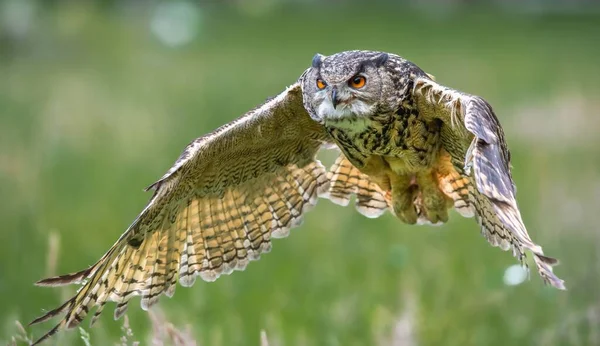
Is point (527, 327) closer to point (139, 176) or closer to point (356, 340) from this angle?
point (356, 340)

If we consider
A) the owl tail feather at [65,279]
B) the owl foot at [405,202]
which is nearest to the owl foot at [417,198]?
the owl foot at [405,202]

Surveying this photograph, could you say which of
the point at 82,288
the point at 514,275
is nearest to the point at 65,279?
the point at 82,288

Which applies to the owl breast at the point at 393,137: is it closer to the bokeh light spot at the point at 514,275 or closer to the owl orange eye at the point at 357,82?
the owl orange eye at the point at 357,82

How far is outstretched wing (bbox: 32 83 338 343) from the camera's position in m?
5.62

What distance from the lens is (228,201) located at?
20.2 feet

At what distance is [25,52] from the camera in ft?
70.9

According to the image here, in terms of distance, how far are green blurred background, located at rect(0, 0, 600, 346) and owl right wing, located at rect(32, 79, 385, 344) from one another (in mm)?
358

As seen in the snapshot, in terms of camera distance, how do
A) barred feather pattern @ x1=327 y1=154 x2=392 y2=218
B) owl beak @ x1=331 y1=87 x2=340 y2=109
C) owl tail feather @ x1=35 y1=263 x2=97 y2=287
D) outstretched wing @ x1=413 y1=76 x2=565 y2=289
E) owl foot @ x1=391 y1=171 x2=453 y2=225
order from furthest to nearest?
barred feather pattern @ x1=327 y1=154 x2=392 y2=218 → owl foot @ x1=391 y1=171 x2=453 y2=225 → owl beak @ x1=331 y1=87 x2=340 y2=109 → owl tail feather @ x1=35 y1=263 x2=97 y2=287 → outstretched wing @ x1=413 y1=76 x2=565 y2=289

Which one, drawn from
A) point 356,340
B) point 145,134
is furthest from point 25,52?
point 356,340

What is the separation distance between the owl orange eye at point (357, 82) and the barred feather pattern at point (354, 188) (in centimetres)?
97

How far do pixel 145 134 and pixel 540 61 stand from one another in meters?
11.5

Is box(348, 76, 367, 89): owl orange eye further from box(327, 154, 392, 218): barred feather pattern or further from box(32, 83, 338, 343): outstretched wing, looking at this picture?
box(327, 154, 392, 218): barred feather pattern

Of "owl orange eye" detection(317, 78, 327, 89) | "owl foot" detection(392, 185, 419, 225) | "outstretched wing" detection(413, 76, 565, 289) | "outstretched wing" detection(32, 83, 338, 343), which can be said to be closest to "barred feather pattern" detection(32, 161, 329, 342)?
"outstretched wing" detection(32, 83, 338, 343)

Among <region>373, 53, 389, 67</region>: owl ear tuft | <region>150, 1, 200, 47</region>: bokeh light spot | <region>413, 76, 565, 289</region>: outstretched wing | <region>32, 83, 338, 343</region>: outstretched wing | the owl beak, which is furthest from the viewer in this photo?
<region>150, 1, 200, 47</region>: bokeh light spot
